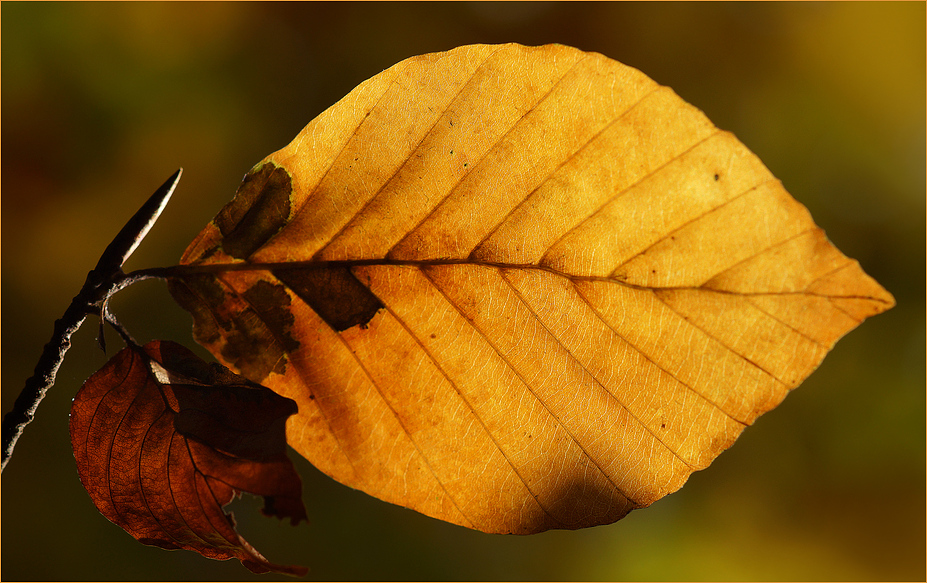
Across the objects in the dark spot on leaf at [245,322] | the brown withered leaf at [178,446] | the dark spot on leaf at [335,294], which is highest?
the dark spot on leaf at [335,294]

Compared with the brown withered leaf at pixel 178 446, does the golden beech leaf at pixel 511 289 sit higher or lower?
higher

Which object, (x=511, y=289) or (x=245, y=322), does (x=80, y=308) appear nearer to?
(x=245, y=322)

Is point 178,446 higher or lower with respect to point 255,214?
lower

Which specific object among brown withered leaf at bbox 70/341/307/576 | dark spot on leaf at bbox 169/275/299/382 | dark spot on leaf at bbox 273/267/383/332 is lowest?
brown withered leaf at bbox 70/341/307/576

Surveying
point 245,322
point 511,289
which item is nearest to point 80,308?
point 245,322

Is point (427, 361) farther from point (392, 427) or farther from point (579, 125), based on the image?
point (579, 125)
